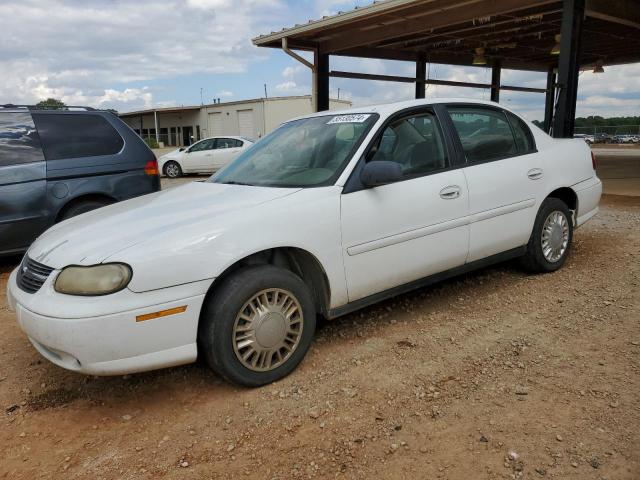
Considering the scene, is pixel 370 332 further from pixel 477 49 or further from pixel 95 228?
pixel 477 49

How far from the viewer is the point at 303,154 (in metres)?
3.69

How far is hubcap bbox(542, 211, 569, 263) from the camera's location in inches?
180

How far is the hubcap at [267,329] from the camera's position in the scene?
2852 millimetres

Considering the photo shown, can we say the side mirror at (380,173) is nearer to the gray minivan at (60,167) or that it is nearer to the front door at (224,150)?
the gray minivan at (60,167)

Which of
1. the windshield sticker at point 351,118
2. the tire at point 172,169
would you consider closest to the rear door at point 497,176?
the windshield sticker at point 351,118

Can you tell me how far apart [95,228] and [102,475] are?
1345 millimetres

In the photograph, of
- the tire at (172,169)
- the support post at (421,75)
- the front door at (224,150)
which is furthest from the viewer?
the tire at (172,169)

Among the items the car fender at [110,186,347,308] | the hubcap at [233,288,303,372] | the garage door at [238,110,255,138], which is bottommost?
the hubcap at [233,288,303,372]

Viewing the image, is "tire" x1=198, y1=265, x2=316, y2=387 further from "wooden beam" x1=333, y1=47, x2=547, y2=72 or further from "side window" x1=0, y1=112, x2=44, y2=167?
"wooden beam" x1=333, y1=47, x2=547, y2=72

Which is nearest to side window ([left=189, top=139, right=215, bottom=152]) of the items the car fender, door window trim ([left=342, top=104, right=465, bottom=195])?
door window trim ([left=342, top=104, right=465, bottom=195])

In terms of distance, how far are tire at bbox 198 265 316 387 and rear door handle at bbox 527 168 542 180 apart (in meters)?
2.34

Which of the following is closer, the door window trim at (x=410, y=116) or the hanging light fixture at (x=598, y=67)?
the door window trim at (x=410, y=116)

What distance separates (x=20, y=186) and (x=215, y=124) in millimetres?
36416

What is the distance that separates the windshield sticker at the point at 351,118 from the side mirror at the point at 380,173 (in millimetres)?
527
